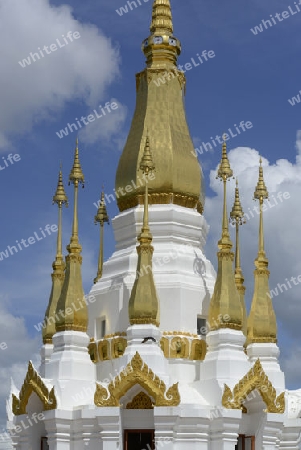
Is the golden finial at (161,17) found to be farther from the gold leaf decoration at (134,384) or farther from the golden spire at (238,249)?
the gold leaf decoration at (134,384)

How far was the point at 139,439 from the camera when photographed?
27.4 meters

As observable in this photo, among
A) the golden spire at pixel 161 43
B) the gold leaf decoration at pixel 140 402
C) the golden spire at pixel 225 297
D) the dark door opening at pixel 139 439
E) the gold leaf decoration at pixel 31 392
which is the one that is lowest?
the dark door opening at pixel 139 439

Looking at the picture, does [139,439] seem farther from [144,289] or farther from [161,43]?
[161,43]

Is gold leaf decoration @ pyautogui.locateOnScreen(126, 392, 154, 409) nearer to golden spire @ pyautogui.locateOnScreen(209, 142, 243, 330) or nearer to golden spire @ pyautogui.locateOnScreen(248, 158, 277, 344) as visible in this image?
golden spire @ pyautogui.locateOnScreen(209, 142, 243, 330)

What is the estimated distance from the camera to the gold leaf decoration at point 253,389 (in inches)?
1073

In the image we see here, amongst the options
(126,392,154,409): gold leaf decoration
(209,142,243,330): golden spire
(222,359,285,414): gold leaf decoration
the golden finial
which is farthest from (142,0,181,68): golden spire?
(126,392,154,409): gold leaf decoration

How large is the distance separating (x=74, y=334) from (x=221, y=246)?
5.06 metres

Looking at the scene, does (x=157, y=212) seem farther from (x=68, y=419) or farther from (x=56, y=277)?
(x=68, y=419)

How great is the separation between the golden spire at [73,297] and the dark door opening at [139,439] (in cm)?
355

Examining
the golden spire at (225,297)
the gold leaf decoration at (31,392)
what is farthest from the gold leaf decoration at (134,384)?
the golden spire at (225,297)

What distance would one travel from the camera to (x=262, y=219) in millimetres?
31547

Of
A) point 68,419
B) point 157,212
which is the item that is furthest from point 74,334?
point 157,212

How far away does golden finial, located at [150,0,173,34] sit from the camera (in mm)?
33375

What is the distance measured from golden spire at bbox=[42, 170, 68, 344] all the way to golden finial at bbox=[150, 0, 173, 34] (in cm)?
596
